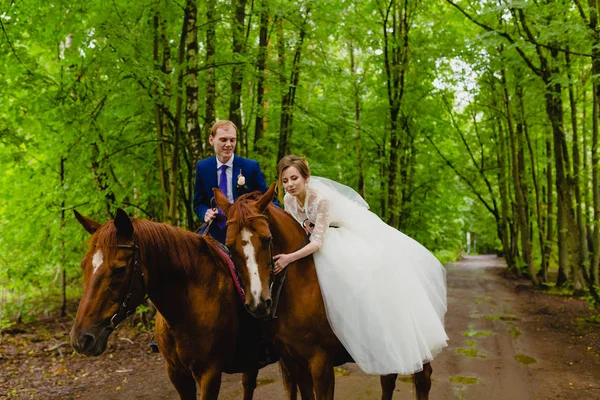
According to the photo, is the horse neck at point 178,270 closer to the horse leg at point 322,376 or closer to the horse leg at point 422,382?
the horse leg at point 322,376

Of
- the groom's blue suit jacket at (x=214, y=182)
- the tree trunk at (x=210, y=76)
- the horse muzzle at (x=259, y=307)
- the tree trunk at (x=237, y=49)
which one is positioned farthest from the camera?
the tree trunk at (x=210, y=76)

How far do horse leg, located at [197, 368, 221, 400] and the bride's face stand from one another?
1529mm

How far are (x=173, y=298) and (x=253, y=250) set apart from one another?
76 centimetres

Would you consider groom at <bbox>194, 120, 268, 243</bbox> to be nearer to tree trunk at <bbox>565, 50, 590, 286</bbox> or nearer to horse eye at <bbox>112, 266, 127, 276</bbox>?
horse eye at <bbox>112, 266, 127, 276</bbox>

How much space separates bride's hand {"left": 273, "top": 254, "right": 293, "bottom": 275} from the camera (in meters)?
3.25

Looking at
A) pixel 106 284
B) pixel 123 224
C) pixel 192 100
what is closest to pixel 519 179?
pixel 192 100

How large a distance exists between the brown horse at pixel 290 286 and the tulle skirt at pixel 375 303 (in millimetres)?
123

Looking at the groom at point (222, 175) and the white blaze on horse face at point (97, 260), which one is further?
the groom at point (222, 175)

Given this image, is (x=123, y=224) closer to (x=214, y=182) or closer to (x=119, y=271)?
(x=119, y=271)

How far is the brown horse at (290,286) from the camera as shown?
2.97 metres

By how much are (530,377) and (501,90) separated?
1271 cm

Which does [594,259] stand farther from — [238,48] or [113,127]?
[113,127]

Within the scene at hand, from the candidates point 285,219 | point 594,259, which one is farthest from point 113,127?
point 594,259

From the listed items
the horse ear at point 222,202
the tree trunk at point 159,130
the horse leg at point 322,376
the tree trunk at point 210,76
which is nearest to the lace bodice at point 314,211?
the horse ear at point 222,202
